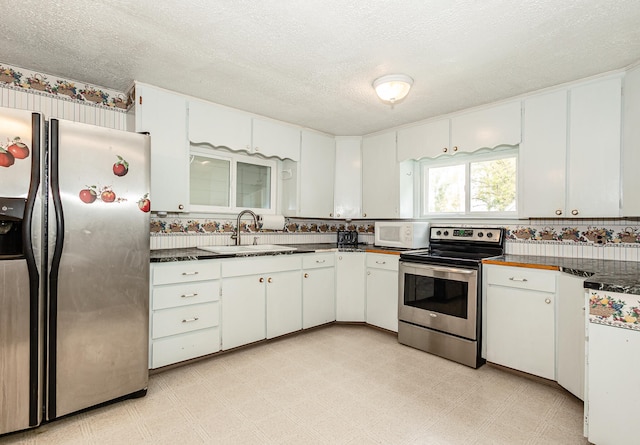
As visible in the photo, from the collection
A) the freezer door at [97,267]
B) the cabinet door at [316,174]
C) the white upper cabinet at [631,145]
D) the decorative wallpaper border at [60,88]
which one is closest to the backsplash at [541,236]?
the white upper cabinet at [631,145]

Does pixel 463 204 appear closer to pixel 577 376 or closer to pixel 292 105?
pixel 577 376

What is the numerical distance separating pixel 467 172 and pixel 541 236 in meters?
0.96

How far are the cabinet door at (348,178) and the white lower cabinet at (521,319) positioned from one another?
1.82 m

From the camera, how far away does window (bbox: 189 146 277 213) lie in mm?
3305

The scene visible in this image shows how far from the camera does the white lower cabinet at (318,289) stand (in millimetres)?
3385

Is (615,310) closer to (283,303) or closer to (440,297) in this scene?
(440,297)

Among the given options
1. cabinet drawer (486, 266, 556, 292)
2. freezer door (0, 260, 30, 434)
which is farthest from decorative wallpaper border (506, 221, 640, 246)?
freezer door (0, 260, 30, 434)

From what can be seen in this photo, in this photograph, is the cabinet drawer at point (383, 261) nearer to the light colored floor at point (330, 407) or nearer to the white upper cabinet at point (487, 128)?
the light colored floor at point (330, 407)

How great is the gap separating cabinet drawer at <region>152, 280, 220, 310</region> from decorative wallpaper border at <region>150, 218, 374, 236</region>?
0.70 meters

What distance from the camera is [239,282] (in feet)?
9.45

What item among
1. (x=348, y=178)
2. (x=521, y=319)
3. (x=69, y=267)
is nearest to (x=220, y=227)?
(x=69, y=267)

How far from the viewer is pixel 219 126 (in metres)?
3.11

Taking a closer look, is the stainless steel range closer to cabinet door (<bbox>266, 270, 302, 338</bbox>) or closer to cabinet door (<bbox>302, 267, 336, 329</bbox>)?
cabinet door (<bbox>302, 267, 336, 329</bbox>)

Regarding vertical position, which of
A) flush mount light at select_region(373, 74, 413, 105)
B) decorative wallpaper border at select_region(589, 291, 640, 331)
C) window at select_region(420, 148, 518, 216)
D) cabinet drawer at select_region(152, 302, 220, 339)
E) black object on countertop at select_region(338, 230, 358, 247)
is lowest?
cabinet drawer at select_region(152, 302, 220, 339)
